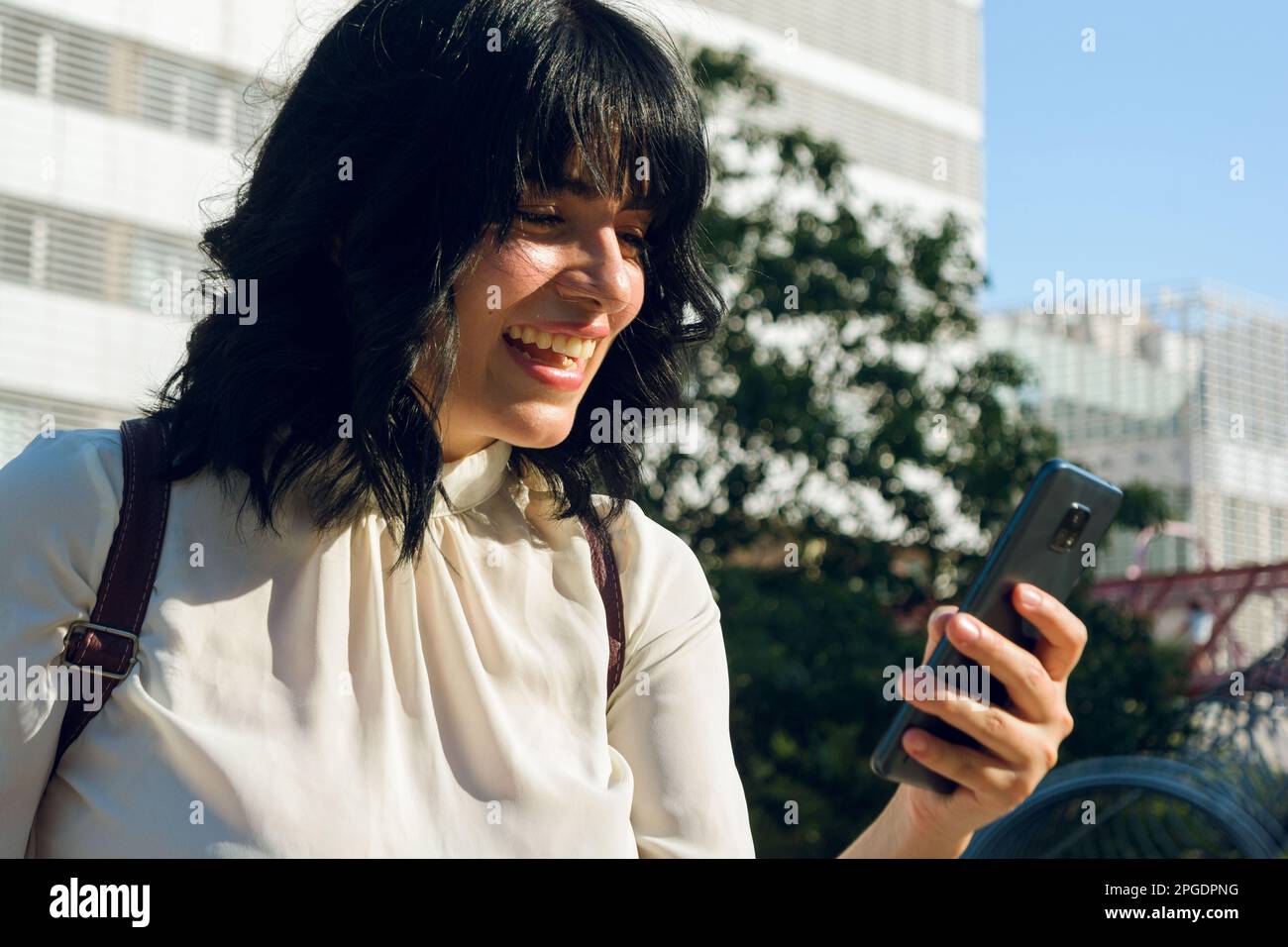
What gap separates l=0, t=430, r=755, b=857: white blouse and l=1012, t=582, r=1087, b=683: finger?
17.3 inches

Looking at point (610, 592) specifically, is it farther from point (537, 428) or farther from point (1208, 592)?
point (1208, 592)

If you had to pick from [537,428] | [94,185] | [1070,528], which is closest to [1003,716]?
[1070,528]

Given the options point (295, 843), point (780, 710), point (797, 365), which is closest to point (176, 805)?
point (295, 843)

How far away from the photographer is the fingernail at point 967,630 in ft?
6.47

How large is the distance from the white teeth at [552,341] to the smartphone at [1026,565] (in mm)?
609

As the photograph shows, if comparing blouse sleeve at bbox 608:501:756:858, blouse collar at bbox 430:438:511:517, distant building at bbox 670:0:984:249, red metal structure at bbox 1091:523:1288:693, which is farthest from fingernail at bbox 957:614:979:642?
distant building at bbox 670:0:984:249

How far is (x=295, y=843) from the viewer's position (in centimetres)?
186

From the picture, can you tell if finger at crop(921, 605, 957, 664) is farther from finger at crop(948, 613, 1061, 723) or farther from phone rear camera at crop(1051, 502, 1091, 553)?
phone rear camera at crop(1051, 502, 1091, 553)

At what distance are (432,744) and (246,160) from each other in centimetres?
116

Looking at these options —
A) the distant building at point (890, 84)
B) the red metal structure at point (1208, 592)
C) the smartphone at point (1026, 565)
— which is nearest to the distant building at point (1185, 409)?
the distant building at point (890, 84)

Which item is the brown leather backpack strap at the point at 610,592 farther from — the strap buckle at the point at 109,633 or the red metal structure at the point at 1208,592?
the red metal structure at the point at 1208,592

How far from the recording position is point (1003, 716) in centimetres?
203

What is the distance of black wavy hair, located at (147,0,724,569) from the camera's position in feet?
6.89

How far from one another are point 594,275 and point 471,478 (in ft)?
1.10
